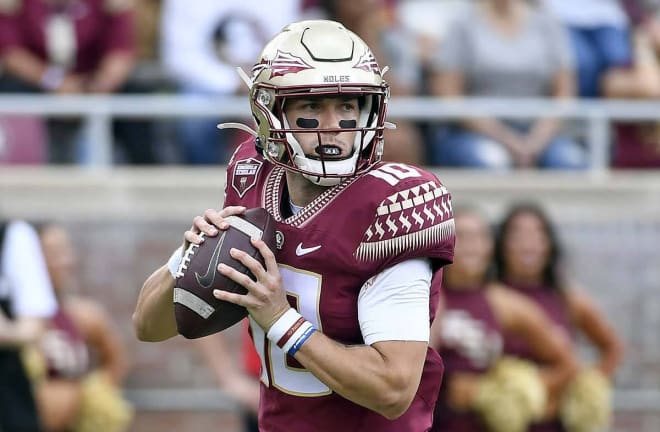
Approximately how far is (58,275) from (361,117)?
12.0 ft

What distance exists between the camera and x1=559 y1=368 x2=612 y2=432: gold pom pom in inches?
274

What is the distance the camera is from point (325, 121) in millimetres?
3545

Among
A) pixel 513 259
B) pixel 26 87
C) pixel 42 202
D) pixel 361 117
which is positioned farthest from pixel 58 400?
pixel 361 117

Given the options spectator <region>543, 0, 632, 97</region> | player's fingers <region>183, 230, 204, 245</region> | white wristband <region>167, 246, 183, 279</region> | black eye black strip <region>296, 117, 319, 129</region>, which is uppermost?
black eye black strip <region>296, 117, 319, 129</region>

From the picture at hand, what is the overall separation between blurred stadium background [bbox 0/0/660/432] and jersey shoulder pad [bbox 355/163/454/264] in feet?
12.6

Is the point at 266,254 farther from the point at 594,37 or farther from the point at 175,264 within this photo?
the point at 594,37

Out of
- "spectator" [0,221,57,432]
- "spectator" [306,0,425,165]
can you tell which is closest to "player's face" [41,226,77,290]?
"spectator" [0,221,57,432]

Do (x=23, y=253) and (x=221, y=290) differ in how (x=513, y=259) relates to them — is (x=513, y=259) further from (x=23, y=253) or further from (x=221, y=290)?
(x=221, y=290)

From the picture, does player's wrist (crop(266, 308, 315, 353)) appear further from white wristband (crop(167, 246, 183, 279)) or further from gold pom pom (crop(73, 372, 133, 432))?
gold pom pom (crop(73, 372, 133, 432))

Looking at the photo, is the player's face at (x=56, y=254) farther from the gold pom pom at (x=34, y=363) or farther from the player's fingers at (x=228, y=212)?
the player's fingers at (x=228, y=212)

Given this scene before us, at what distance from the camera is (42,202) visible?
761cm

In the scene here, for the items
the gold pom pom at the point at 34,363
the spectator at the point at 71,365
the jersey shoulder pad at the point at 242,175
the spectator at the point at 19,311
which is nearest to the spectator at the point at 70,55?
the spectator at the point at 71,365

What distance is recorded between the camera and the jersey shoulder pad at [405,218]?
11.4 ft

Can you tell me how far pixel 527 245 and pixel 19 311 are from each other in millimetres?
2459
